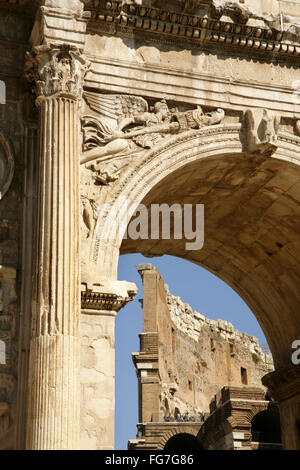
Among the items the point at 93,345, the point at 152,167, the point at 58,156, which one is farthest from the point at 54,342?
the point at 152,167

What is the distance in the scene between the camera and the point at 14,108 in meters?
11.2

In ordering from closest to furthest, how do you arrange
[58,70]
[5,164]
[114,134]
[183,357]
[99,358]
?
[99,358], [58,70], [5,164], [114,134], [183,357]

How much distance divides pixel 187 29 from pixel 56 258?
13.4 ft

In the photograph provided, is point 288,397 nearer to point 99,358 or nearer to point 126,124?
point 99,358

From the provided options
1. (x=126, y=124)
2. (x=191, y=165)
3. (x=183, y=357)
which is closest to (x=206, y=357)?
(x=183, y=357)

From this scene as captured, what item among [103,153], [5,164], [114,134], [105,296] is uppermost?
[114,134]

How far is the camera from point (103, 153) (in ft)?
36.4

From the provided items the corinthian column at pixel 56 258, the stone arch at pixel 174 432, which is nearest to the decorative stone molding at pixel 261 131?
the corinthian column at pixel 56 258

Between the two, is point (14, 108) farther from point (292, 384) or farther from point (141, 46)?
point (292, 384)

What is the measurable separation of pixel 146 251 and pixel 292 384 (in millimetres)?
3374

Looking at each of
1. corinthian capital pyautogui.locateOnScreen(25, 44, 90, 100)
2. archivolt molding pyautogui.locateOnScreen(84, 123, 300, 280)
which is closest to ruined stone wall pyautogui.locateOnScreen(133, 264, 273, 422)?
archivolt molding pyautogui.locateOnScreen(84, 123, 300, 280)

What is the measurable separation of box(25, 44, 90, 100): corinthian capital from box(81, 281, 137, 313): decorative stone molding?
7.60ft

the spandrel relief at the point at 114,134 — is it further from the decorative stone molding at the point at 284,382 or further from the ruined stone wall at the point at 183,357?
the ruined stone wall at the point at 183,357

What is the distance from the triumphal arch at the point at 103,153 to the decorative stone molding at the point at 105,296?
0.02m
